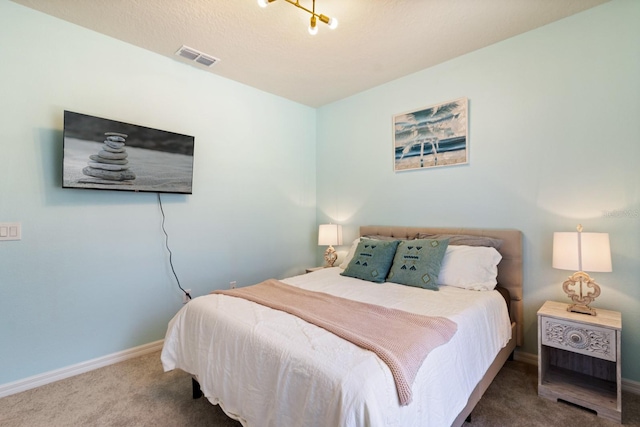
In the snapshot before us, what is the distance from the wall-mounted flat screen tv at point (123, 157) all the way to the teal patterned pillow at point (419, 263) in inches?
81.9

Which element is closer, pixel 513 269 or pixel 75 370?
pixel 75 370

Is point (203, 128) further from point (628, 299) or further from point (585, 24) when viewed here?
point (628, 299)

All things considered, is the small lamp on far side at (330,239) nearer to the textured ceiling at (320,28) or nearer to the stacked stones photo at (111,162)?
the textured ceiling at (320,28)

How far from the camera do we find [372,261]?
262 centimetres

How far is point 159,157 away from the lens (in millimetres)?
2621

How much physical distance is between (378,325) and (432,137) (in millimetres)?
2197

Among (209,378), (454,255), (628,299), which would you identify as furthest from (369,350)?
(628,299)

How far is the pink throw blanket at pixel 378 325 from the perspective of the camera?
119 centimetres

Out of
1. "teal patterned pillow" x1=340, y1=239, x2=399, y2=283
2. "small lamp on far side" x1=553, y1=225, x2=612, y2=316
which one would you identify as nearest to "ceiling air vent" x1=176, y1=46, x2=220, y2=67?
"teal patterned pillow" x1=340, y1=239, x2=399, y2=283

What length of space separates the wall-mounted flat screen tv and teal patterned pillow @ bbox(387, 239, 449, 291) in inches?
81.9

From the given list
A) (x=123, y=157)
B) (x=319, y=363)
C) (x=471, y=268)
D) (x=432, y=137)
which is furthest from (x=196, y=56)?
(x=471, y=268)

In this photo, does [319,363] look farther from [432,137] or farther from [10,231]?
[432,137]

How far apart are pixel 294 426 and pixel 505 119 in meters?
2.79

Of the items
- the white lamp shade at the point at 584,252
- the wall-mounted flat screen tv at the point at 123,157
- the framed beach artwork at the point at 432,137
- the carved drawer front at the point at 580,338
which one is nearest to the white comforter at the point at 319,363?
the carved drawer front at the point at 580,338
